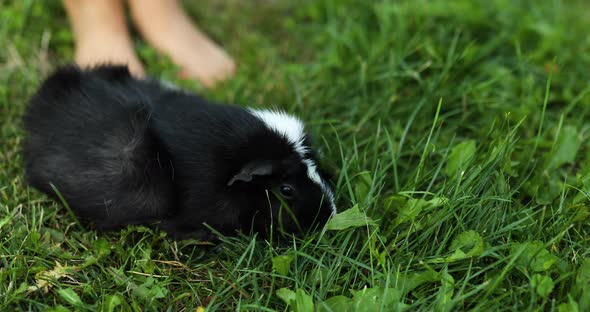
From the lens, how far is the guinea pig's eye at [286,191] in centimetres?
273

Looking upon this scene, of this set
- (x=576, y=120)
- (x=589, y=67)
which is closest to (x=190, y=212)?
(x=576, y=120)

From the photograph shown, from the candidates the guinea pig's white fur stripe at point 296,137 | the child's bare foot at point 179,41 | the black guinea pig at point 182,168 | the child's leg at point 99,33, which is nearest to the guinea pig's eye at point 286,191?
the black guinea pig at point 182,168

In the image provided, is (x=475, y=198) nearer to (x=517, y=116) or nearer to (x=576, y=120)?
(x=517, y=116)

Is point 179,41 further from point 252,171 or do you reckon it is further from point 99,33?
point 252,171

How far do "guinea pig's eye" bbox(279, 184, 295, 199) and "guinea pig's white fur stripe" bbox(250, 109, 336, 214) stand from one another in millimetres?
116

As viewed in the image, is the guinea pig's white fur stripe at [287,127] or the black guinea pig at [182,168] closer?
the black guinea pig at [182,168]

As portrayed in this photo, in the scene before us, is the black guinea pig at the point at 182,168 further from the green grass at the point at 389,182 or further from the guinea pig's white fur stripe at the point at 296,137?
the green grass at the point at 389,182

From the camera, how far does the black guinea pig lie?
264cm

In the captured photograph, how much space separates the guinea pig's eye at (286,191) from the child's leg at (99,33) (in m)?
1.78

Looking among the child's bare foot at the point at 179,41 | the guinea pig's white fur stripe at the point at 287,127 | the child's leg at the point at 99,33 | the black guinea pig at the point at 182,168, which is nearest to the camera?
the black guinea pig at the point at 182,168

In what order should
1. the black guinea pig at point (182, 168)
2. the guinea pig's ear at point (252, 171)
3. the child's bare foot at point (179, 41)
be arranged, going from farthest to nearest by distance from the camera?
the child's bare foot at point (179, 41) → the black guinea pig at point (182, 168) → the guinea pig's ear at point (252, 171)

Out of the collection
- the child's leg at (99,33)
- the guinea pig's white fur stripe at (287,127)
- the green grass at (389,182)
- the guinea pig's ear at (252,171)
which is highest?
the child's leg at (99,33)

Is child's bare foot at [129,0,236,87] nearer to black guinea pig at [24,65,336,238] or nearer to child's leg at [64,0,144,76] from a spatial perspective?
child's leg at [64,0,144,76]

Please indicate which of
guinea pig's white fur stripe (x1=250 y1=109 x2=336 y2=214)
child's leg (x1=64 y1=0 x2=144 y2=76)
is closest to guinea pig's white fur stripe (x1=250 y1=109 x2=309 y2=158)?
guinea pig's white fur stripe (x1=250 y1=109 x2=336 y2=214)
